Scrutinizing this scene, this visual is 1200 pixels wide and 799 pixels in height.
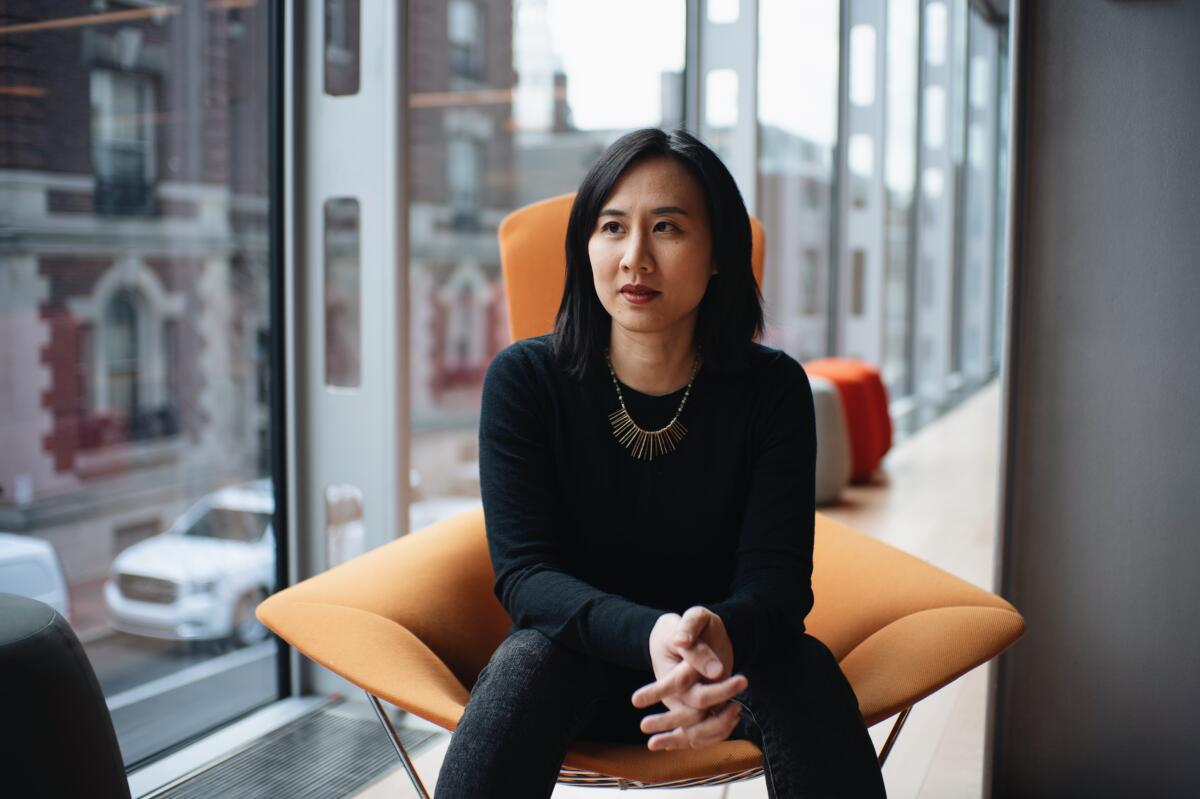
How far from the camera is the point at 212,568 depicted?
276cm

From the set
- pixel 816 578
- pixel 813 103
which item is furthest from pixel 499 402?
pixel 813 103

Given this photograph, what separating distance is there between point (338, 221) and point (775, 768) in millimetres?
1712

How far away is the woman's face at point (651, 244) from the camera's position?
1465mm

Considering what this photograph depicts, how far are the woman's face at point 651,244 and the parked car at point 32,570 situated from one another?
1.29 meters

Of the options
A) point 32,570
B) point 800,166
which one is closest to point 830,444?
point 800,166

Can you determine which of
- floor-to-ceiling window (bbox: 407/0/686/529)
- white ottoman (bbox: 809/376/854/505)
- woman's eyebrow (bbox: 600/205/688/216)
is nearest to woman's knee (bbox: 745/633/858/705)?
woman's eyebrow (bbox: 600/205/688/216)

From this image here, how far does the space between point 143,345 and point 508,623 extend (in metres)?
1.48

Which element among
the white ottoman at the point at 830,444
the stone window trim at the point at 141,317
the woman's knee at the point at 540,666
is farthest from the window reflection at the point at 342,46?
the white ottoman at the point at 830,444

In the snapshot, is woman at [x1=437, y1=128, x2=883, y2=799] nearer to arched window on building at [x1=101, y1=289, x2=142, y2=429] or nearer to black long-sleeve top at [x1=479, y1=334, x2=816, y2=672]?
black long-sleeve top at [x1=479, y1=334, x2=816, y2=672]

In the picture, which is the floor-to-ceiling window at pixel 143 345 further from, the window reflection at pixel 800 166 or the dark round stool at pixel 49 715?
the window reflection at pixel 800 166

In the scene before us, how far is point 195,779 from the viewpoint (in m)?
2.12

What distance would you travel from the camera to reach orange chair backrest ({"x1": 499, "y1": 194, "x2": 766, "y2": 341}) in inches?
76.9

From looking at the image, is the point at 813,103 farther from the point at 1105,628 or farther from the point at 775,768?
the point at 775,768

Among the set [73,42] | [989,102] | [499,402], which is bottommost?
[499,402]
